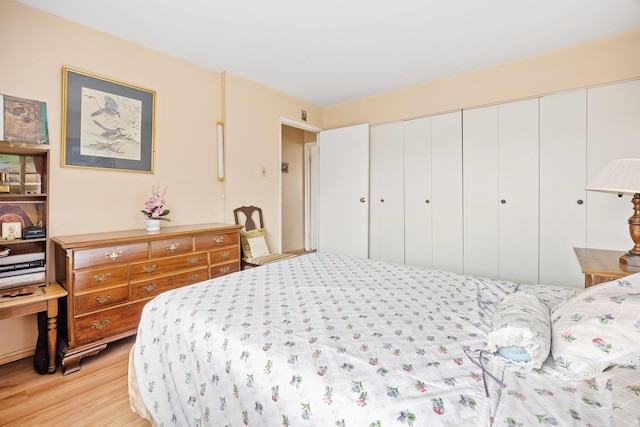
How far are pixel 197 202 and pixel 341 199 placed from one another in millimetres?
2003

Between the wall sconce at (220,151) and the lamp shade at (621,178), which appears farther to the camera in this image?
the wall sconce at (220,151)

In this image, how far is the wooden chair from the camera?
315 cm

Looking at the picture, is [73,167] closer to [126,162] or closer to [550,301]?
[126,162]

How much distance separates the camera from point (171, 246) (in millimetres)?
2354

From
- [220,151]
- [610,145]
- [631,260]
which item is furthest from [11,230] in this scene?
[610,145]

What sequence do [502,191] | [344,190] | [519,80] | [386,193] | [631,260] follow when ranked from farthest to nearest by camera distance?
[344,190]
[386,193]
[502,191]
[519,80]
[631,260]

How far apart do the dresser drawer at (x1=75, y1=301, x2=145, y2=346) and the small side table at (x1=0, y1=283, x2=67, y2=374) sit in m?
0.15

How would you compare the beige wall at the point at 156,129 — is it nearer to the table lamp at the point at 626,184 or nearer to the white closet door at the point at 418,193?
the white closet door at the point at 418,193

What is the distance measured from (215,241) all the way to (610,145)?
3713mm

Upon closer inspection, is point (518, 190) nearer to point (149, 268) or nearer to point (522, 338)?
point (522, 338)

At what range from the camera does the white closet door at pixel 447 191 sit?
332 cm

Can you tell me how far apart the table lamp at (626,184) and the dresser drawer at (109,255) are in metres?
3.13

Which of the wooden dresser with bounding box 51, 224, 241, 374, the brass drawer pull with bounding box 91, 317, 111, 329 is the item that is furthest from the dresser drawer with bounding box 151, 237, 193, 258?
the brass drawer pull with bounding box 91, 317, 111, 329

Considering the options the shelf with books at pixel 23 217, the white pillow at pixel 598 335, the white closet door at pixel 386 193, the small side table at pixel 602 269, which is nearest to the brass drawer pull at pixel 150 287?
the shelf with books at pixel 23 217
